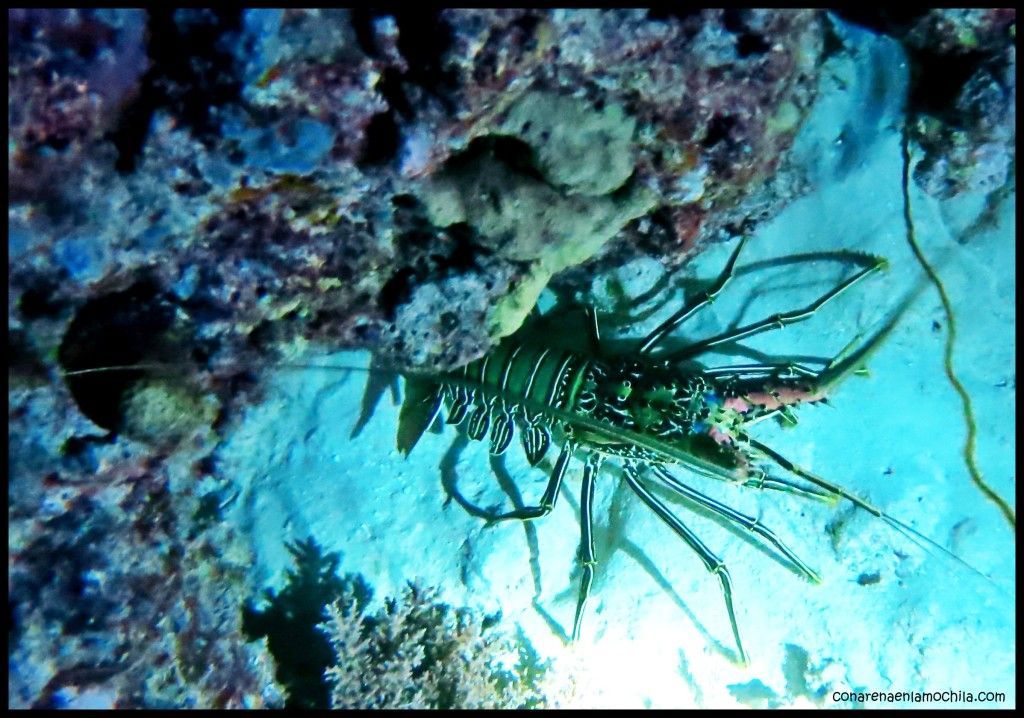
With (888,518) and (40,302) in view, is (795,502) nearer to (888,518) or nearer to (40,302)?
(888,518)

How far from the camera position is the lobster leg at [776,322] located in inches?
122

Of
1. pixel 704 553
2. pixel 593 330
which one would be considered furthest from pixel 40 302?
pixel 704 553

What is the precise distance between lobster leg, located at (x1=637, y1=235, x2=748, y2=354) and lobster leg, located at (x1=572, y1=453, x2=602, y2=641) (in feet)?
2.40

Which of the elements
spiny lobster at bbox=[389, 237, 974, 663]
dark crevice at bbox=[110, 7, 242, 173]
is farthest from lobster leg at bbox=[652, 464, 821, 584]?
dark crevice at bbox=[110, 7, 242, 173]

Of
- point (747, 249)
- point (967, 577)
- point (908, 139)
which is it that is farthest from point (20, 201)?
point (967, 577)

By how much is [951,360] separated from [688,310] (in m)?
1.32

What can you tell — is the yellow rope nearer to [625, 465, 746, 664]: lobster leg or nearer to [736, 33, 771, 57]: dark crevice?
[736, 33, 771, 57]: dark crevice

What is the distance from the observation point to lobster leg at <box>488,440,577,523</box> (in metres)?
3.22

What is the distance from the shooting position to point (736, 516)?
312cm

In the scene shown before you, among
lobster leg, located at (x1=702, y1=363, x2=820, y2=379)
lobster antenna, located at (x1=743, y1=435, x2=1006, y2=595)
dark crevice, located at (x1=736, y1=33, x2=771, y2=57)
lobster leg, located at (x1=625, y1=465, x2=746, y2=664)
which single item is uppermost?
dark crevice, located at (x1=736, y1=33, x2=771, y2=57)

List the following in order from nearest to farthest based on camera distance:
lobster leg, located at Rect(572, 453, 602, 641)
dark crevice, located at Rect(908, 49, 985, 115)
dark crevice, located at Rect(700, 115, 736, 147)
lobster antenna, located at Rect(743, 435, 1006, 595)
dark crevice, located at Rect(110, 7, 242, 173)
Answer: dark crevice, located at Rect(110, 7, 242, 173) → dark crevice, located at Rect(700, 115, 736, 147) → dark crevice, located at Rect(908, 49, 985, 115) → lobster antenna, located at Rect(743, 435, 1006, 595) → lobster leg, located at Rect(572, 453, 602, 641)

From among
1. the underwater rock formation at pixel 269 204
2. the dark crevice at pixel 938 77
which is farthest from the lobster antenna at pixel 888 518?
the dark crevice at pixel 938 77

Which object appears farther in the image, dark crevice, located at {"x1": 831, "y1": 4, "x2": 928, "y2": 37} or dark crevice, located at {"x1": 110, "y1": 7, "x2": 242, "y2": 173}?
dark crevice, located at {"x1": 831, "y1": 4, "x2": 928, "y2": 37}

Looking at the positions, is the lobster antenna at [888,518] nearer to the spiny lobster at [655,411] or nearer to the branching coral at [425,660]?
the spiny lobster at [655,411]
